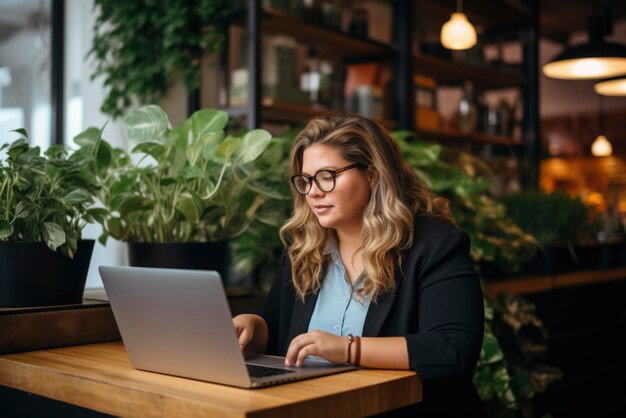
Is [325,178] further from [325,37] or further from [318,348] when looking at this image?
[325,37]

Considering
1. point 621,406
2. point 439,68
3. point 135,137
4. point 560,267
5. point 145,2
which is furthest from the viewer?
point 439,68

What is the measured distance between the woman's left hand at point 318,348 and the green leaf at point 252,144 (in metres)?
0.77

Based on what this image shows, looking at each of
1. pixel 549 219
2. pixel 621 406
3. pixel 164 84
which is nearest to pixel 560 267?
Result: pixel 549 219

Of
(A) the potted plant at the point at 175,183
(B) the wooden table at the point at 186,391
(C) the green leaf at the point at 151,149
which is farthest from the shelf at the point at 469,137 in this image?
(B) the wooden table at the point at 186,391

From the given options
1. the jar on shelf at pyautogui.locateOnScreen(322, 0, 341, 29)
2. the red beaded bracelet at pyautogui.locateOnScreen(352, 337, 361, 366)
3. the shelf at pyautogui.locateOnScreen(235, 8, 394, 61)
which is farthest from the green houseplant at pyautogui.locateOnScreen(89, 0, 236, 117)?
the red beaded bracelet at pyautogui.locateOnScreen(352, 337, 361, 366)

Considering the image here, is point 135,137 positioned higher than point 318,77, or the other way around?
point 318,77

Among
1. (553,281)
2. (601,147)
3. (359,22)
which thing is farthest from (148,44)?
(601,147)

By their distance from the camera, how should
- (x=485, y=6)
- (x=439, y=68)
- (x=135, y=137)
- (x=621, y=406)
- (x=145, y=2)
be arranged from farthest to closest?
(x=485, y=6), (x=439, y=68), (x=621, y=406), (x=145, y=2), (x=135, y=137)

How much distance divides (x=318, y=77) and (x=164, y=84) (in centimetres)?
90

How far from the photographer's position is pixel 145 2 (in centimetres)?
338

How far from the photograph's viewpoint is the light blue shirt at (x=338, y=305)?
1.86 meters

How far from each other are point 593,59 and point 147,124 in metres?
3.00

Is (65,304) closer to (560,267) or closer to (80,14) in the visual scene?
(80,14)

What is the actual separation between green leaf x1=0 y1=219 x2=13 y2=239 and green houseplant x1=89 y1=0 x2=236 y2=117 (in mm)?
1600
